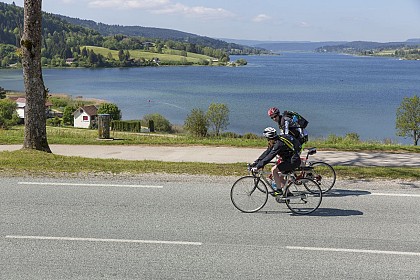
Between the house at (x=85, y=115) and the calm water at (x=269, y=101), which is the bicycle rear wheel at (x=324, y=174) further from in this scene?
the house at (x=85, y=115)

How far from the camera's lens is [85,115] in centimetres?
7619

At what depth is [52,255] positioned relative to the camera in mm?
6652

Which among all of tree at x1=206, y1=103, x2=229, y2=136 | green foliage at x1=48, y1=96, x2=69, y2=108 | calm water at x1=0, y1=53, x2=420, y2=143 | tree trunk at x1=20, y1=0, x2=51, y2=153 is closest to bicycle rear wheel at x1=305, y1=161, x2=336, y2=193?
tree trunk at x1=20, y1=0, x2=51, y2=153

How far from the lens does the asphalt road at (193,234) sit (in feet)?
20.5

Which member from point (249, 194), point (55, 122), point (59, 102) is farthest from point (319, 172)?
point (59, 102)

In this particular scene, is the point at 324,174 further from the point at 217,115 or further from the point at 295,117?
the point at 217,115

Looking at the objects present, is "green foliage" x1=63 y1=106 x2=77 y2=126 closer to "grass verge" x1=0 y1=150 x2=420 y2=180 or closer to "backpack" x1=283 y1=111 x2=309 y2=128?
"grass verge" x1=0 y1=150 x2=420 y2=180

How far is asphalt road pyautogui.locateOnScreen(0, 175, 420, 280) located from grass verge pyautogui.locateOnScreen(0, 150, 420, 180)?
3.49 ft

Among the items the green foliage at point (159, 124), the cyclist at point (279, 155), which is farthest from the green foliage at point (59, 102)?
the cyclist at point (279, 155)

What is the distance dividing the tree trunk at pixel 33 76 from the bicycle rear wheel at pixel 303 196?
26.6 ft

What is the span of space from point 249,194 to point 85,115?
70479mm

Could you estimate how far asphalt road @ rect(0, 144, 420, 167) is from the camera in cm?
1441

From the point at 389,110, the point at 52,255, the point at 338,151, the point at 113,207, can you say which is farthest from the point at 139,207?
the point at 389,110

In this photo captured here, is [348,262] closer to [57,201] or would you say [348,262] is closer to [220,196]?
[220,196]
